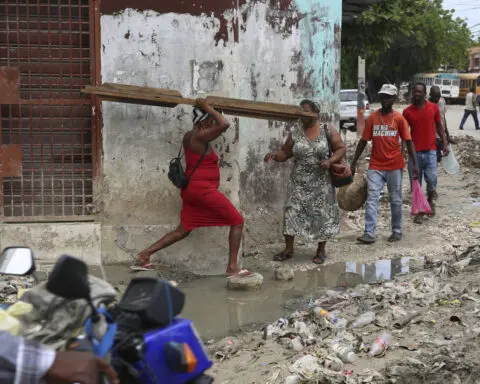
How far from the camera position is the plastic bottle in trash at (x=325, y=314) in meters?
5.77

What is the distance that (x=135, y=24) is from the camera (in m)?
7.20

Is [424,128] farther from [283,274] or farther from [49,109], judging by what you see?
[49,109]

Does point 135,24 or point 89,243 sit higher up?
point 135,24

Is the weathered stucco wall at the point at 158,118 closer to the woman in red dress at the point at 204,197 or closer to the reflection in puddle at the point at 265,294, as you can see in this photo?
the woman in red dress at the point at 204,197

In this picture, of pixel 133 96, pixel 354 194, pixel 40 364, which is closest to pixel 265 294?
pixel 133 96

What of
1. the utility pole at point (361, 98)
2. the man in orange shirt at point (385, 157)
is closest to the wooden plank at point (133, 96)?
the man in orange shirt at point (385, 157)

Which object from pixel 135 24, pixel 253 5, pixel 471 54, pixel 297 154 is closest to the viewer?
pixel 135 24

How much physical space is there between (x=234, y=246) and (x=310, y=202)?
3.71 feet

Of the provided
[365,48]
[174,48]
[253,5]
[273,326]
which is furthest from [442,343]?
[365,48]

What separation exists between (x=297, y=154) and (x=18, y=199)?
280cm

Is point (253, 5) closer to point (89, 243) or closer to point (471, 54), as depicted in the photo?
A: point (89, 243)

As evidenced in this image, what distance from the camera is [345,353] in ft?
16.1

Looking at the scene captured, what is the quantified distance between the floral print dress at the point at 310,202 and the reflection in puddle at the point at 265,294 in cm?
42

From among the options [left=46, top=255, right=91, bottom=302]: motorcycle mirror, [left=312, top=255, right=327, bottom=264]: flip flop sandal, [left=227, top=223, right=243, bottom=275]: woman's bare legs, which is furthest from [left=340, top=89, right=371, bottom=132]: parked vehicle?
[left=46, top=255, right=91, bottom=302]: motorcycle mirror
